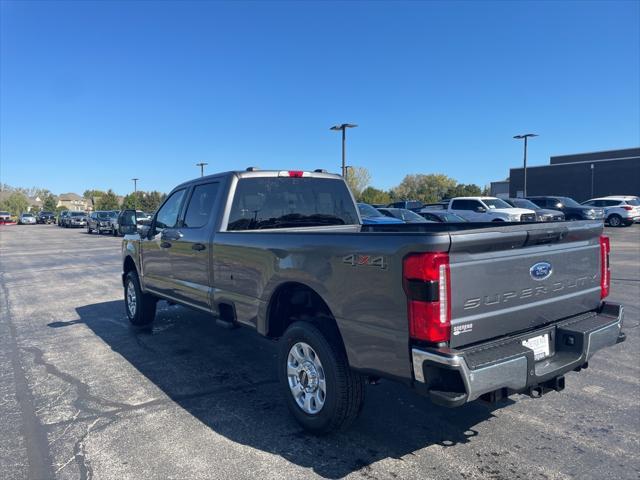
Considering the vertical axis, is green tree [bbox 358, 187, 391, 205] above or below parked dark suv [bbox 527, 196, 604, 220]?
above

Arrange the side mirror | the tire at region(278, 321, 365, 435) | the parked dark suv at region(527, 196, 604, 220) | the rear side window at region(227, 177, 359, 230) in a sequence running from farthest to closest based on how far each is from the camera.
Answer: the parked dark suv at region(527, 196, 604, 220)
the side mirror
the rear side window at region(227, 177, 359, 230)
the tire at region(278, 321, 365, 435)

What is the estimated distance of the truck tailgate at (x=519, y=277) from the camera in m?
2.89

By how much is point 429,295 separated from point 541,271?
107 centimetres

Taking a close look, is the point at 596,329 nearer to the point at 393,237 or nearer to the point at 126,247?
the point at 393,237

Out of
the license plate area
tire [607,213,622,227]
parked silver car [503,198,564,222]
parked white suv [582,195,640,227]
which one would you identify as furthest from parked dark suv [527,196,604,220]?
the license plate area

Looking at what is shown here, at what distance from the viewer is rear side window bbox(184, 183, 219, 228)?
5.17 metres

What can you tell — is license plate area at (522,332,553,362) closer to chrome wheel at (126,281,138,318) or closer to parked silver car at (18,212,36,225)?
chrome wheel at (126,281,138,318)

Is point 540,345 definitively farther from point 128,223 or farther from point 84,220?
point 84,220

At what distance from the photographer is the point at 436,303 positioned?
109 inches

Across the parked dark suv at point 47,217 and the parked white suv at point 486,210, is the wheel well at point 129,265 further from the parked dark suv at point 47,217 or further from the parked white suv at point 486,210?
the parked dark suv at point 47,217

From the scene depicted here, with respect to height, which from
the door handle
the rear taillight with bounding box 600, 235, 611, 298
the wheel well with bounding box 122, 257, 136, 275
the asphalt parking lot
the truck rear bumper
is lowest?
the asphalt parking lot

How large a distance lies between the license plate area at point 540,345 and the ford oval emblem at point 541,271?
390 millimetres

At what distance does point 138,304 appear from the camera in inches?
273

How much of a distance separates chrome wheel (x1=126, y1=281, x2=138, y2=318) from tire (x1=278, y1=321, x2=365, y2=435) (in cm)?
397
